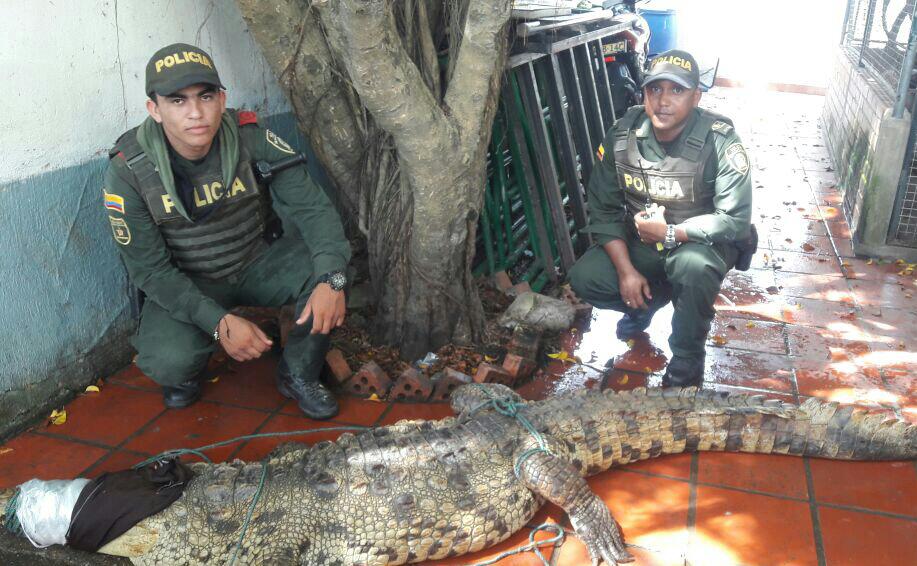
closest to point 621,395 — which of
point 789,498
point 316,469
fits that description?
point 789,498

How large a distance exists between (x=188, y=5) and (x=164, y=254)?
1.48 metres

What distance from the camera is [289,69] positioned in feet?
11.6

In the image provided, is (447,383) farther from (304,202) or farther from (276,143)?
(276,143)

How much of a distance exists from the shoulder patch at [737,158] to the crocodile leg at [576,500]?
1723 mm

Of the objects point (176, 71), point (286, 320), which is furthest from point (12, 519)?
point (176, 71)

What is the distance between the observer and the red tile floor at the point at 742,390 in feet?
8.59

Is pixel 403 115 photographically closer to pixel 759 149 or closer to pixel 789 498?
pixel 789 498

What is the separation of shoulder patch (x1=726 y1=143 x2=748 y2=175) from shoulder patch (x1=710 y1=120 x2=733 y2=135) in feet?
0.28

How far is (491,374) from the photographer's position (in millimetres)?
3482

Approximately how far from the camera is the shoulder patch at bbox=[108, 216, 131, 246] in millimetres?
3078

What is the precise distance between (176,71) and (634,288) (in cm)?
232

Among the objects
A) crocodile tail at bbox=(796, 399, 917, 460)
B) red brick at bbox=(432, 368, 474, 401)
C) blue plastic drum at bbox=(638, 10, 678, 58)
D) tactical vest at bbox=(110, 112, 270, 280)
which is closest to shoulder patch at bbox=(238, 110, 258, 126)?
tactical vest at bbox=(110, 112, 270, 280)

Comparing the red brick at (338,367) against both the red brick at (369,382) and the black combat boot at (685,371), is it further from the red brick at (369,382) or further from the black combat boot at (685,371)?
the black combat boot at (685,371)

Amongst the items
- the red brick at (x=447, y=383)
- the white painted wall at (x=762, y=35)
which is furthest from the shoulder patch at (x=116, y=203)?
the white painted wall at (x=762, y=35)
